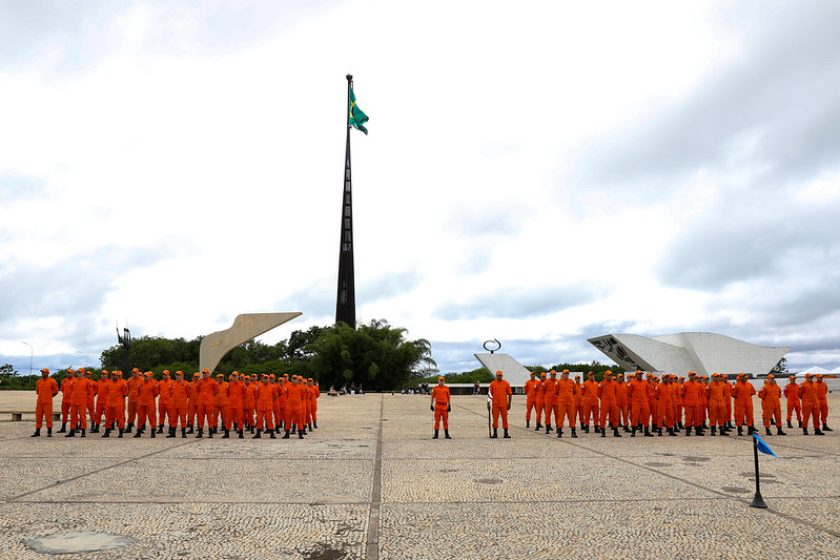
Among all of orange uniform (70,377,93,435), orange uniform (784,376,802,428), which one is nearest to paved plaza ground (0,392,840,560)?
orange uniform (70,377,93,435)

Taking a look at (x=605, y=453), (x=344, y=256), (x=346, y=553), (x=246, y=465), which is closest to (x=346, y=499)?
(x=346, y=553)

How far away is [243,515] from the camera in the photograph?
213 inches

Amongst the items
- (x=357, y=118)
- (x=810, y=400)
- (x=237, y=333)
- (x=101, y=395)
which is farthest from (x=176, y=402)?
(x=357, y=118)

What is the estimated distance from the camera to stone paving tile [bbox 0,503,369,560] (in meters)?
4.34

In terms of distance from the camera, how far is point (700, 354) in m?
42.0

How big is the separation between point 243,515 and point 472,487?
2.50 meters

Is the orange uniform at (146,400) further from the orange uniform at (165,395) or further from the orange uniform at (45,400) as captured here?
the orange uniform at (45,400)

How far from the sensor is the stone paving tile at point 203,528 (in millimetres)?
4339

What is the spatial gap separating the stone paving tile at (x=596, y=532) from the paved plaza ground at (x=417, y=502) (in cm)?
2

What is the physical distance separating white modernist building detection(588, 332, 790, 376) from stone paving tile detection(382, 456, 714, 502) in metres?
36.1

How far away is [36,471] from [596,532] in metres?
6.78

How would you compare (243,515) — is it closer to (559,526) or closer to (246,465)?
(559,526)

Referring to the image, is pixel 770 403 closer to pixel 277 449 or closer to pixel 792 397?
pixel 792 397

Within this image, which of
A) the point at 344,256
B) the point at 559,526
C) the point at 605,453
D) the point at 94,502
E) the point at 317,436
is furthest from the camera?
the point at 344,256
